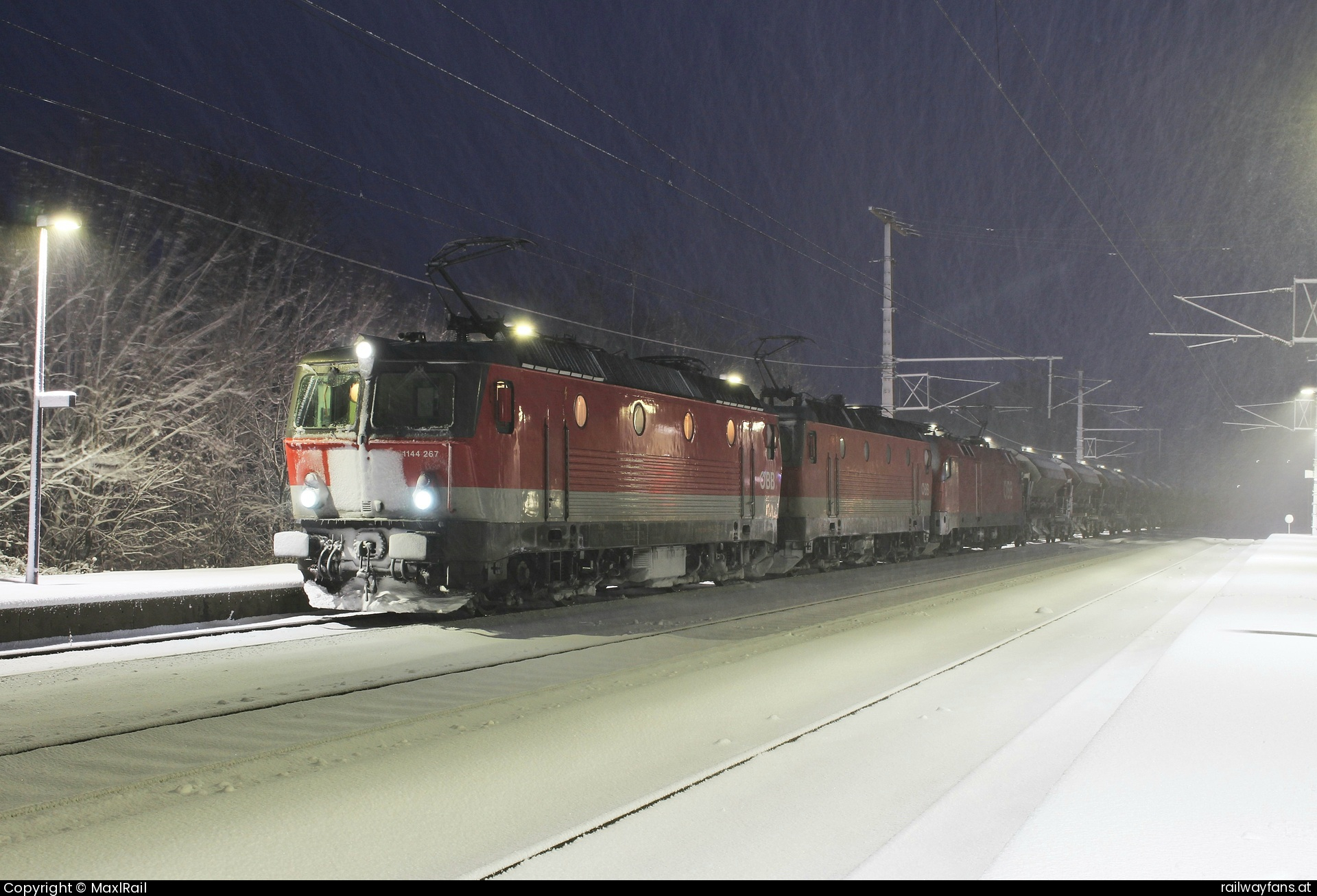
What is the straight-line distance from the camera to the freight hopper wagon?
13.5m

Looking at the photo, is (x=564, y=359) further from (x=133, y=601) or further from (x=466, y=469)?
(x=133, y=601)

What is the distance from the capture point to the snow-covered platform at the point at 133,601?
12.0 m

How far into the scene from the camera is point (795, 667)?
1064cm

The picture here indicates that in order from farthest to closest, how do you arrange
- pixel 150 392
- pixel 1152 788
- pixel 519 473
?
pixel 150 392 → pixel 519 473 → pixel 1152 788

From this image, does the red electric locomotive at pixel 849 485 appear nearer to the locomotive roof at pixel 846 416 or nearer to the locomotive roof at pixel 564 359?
the locomotive roof at pixel 846 416

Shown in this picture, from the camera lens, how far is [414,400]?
1388 cm

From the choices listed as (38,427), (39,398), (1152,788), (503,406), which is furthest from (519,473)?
(1152,788)

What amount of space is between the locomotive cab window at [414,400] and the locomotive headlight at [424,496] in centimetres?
71

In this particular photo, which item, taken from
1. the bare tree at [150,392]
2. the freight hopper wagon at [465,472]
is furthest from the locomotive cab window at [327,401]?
the bare tree at [150,392]

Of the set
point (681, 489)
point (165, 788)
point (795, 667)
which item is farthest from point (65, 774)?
point (681, 489)

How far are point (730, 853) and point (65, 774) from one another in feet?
13.4

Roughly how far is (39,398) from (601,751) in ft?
39.2

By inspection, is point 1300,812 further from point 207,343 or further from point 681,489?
point 207,343

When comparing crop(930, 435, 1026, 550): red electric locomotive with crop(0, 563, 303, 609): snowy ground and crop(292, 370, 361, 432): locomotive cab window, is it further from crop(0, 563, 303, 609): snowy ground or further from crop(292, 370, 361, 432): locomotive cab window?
crop(292, 370, 361, 432): locomotive cab window
